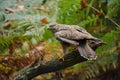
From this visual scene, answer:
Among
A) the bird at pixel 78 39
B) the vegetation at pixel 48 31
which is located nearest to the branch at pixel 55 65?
the bird at pixel 78 39

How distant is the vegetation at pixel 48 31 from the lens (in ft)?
10.2

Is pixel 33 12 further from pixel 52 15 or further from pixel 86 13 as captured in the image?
pixel 86 13

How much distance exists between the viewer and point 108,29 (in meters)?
3.37

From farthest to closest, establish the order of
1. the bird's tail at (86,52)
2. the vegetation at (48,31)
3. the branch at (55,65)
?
1. the vegetation at (48,31)
2. the branch at (55,65)
3. the bird's tail at (86,52)

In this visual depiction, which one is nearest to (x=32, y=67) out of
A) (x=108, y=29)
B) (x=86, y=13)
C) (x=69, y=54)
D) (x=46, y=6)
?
(x=69, y=54)

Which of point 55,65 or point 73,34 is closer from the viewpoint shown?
point 73,34

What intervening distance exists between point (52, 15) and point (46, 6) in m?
0.37

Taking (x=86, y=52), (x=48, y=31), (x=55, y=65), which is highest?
(x=86, y=52)

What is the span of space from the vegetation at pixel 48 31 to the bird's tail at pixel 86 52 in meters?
1.06

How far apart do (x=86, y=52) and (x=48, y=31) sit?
1.24 m

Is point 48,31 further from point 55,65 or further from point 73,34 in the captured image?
point 73,34

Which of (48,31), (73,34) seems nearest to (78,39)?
(73,34)

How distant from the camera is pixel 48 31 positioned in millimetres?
3113

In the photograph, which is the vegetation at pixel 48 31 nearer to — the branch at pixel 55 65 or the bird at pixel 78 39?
the branch at pixel 55 65
